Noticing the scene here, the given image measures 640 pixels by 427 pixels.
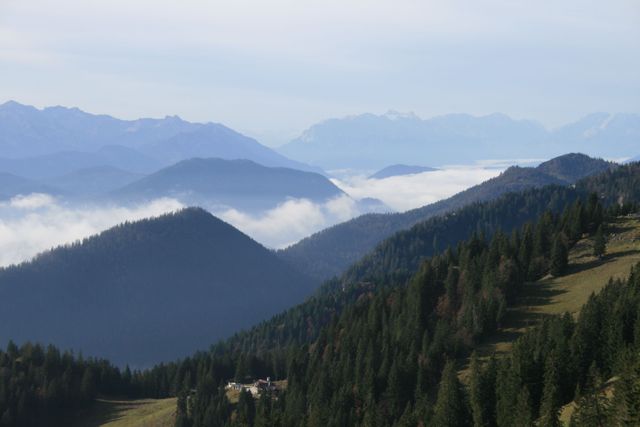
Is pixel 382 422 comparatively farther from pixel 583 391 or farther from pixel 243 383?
pixel 243 383

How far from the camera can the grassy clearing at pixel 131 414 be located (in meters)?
133

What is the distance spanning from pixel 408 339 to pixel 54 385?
7710cm

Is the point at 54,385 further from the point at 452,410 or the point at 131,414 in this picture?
the point at 452,410

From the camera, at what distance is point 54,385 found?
484 ft

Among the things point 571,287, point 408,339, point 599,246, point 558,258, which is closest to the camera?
point 571,287

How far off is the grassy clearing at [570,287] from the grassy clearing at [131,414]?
61343 mm

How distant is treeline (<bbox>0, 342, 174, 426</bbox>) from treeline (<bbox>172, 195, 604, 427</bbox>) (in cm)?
2195

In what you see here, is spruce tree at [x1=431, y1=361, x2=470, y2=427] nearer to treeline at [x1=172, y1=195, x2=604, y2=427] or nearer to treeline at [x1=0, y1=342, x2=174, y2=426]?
treeline at [x1=172, y1=195, x2=604, y2=427]

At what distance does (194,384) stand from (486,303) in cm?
7447

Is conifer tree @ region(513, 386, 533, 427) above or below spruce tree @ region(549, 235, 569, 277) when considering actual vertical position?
below

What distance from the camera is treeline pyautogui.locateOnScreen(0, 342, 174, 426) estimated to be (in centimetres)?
14262

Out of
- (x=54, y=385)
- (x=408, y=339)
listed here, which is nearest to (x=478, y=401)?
(x=408, y=339)

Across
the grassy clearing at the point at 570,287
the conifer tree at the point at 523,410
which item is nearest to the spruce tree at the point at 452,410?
the conifer tree at the point at 523,410

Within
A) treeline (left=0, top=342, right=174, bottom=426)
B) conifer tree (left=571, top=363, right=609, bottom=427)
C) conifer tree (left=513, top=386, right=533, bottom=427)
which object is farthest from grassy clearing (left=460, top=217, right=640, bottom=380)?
treeline (left=0, top=342, right=174, bottom=426)
